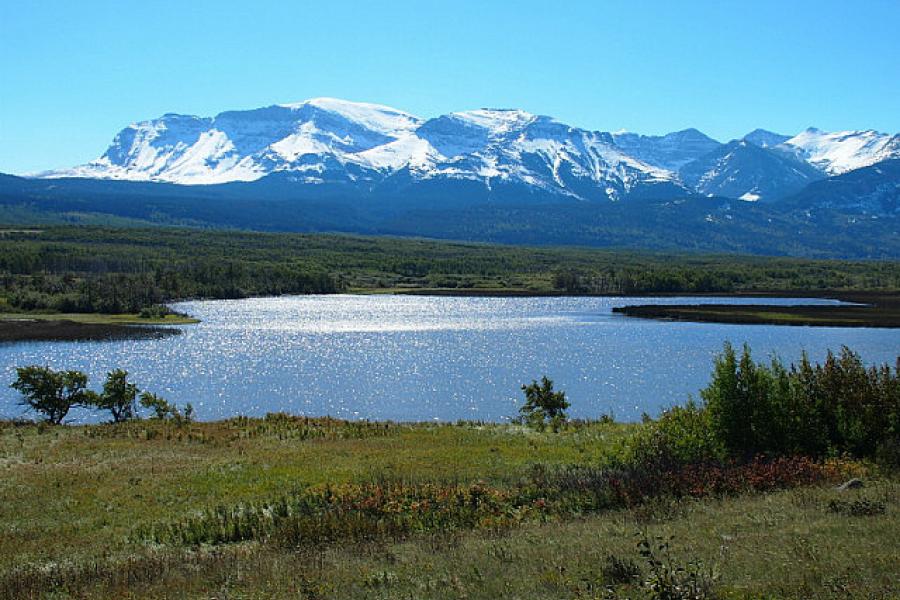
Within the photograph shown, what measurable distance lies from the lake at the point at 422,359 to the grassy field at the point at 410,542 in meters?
34.0

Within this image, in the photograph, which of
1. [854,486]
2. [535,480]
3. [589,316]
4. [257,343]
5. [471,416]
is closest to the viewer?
[854,486]

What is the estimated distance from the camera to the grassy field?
46.9 ft

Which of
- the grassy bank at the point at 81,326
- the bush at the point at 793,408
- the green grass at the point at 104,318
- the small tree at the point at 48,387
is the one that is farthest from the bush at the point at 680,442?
the green grass at the point at 104,318

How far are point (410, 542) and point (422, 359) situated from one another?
77.9 metres

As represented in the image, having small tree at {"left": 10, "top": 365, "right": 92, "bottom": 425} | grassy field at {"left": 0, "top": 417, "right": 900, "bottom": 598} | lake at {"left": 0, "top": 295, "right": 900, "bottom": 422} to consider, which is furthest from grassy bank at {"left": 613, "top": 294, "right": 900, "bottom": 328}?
grassy field at {"left": 0, "top": 417, "right": 900, "bottom": 598}

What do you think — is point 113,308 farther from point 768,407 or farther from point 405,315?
point 768,407

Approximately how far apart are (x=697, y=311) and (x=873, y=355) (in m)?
63.8

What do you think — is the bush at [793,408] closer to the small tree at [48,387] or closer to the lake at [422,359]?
the lake at [422,359]

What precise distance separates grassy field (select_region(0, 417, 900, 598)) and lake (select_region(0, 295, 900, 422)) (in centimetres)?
3396

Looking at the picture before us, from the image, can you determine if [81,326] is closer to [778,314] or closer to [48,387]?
[48,387]

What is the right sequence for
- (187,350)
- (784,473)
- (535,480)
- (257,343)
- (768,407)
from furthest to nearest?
1. (257,343)
2. (187,350)
3. (768,407)
4. (535,480)
5. (784,473)

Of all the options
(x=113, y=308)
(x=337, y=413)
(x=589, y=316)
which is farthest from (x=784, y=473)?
(x=113, y=308)

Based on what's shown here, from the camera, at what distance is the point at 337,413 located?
65.6 metres

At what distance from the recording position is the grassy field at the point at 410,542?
14.3 m
